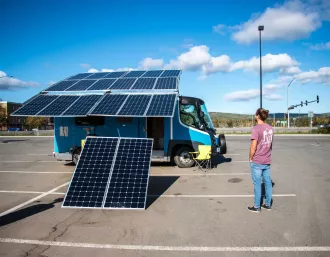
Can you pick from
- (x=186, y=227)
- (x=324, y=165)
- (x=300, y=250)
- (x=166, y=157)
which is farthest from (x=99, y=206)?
(x=324, y=165)

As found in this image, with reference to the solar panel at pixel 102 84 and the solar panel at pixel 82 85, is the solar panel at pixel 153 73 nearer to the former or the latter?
the solar panel at pixel 102 84

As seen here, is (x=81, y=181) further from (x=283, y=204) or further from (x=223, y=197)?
(x=283, y=204)

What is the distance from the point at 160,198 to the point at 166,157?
3828mm

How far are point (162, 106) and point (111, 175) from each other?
3.72 meters

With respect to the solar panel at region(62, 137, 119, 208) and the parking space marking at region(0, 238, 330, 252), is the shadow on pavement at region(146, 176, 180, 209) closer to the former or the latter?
the solar panel at region(62, 137, 119, 208)

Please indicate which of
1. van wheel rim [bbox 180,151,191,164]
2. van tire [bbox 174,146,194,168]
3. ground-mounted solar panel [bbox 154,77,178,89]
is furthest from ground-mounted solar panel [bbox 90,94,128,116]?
van wheel rim [bbox 180,151,191,164]

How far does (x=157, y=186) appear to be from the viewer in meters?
7.45

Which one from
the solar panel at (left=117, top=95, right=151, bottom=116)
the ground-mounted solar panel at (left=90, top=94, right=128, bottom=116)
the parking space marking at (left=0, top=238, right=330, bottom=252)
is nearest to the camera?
the parking space marking at (left=0, top=238, right=330, bottom=252)

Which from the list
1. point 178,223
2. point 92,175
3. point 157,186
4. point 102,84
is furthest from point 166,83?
point 178,223

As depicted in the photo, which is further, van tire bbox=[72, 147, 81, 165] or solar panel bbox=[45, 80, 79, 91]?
solar panel bbox=[45, 80, 79, 91]

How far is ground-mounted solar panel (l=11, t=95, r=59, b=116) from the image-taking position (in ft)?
31.2

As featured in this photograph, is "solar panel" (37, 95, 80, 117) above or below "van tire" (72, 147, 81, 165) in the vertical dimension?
above

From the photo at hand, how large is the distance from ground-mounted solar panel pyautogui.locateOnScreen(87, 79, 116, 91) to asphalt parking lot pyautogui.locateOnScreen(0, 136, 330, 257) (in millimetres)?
4660

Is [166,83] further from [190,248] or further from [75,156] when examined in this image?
[190,248]
